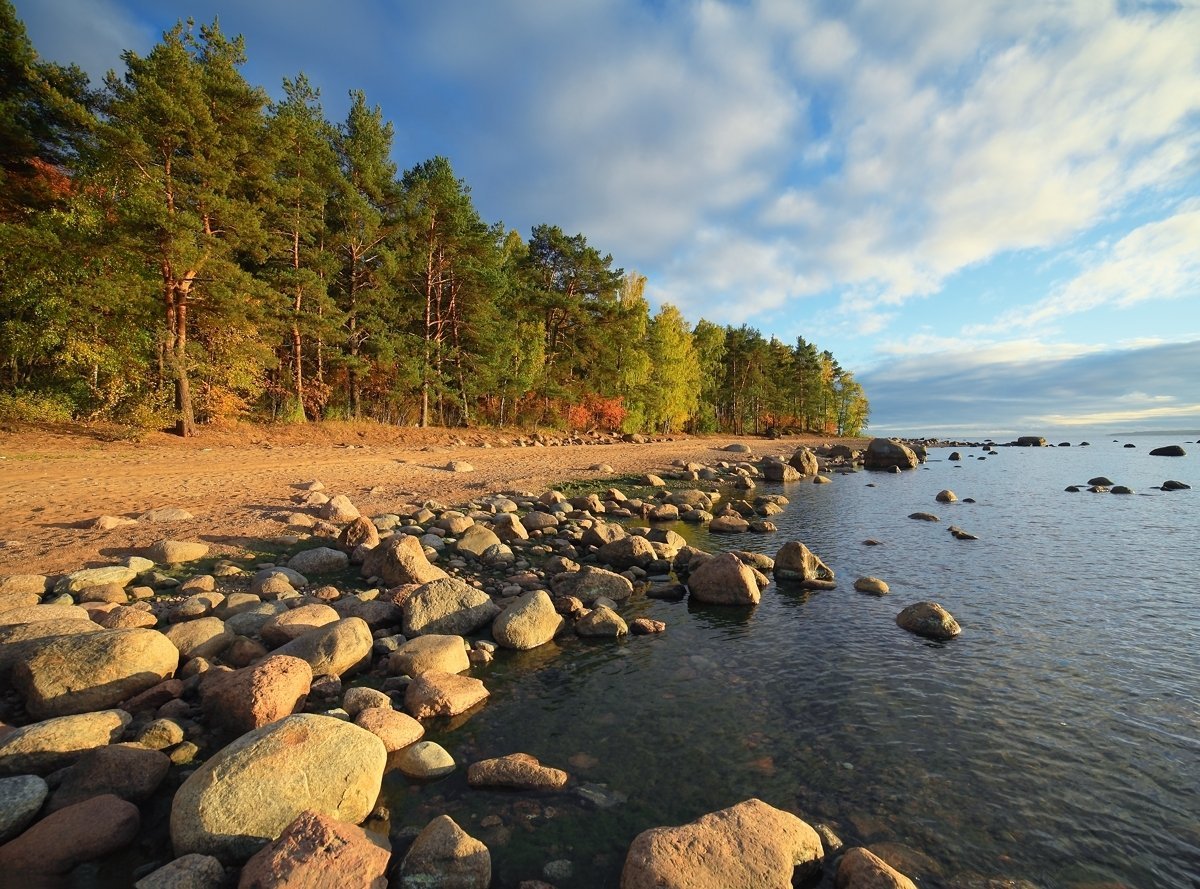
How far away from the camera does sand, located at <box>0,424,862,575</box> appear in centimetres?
1081

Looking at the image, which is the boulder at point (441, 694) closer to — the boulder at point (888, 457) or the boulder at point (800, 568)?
the boulder at point (800, 568)

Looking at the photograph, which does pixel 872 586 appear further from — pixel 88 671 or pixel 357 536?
pixel 88 671

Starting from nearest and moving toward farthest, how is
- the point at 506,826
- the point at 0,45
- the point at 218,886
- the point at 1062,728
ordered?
the point at 218,886 → the point at 506,826 → the point at 1062,728 → the point at 0,45

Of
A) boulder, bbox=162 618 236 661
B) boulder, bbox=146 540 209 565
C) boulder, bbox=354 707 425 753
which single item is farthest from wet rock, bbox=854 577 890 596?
boulder, bbox=146 540 209 565

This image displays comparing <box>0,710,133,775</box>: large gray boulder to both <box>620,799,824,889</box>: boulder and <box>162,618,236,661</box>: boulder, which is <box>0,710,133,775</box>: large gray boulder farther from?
<box>620,799,824,889</box>: boulder

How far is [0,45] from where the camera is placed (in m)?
23.0

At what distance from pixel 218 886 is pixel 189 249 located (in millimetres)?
25452

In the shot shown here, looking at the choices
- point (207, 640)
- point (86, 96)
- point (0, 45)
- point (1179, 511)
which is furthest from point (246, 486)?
point (1179, 511)

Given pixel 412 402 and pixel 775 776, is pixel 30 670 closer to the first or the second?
pixel 775 776

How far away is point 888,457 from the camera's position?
42.9 meters

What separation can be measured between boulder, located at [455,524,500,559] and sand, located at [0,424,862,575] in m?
4.00

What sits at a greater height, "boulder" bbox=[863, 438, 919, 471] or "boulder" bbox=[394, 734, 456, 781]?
"boulder" bbox=[863, 438, 919, 471]

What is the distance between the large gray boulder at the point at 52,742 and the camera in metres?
4.45

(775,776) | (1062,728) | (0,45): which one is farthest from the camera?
(0,45)
